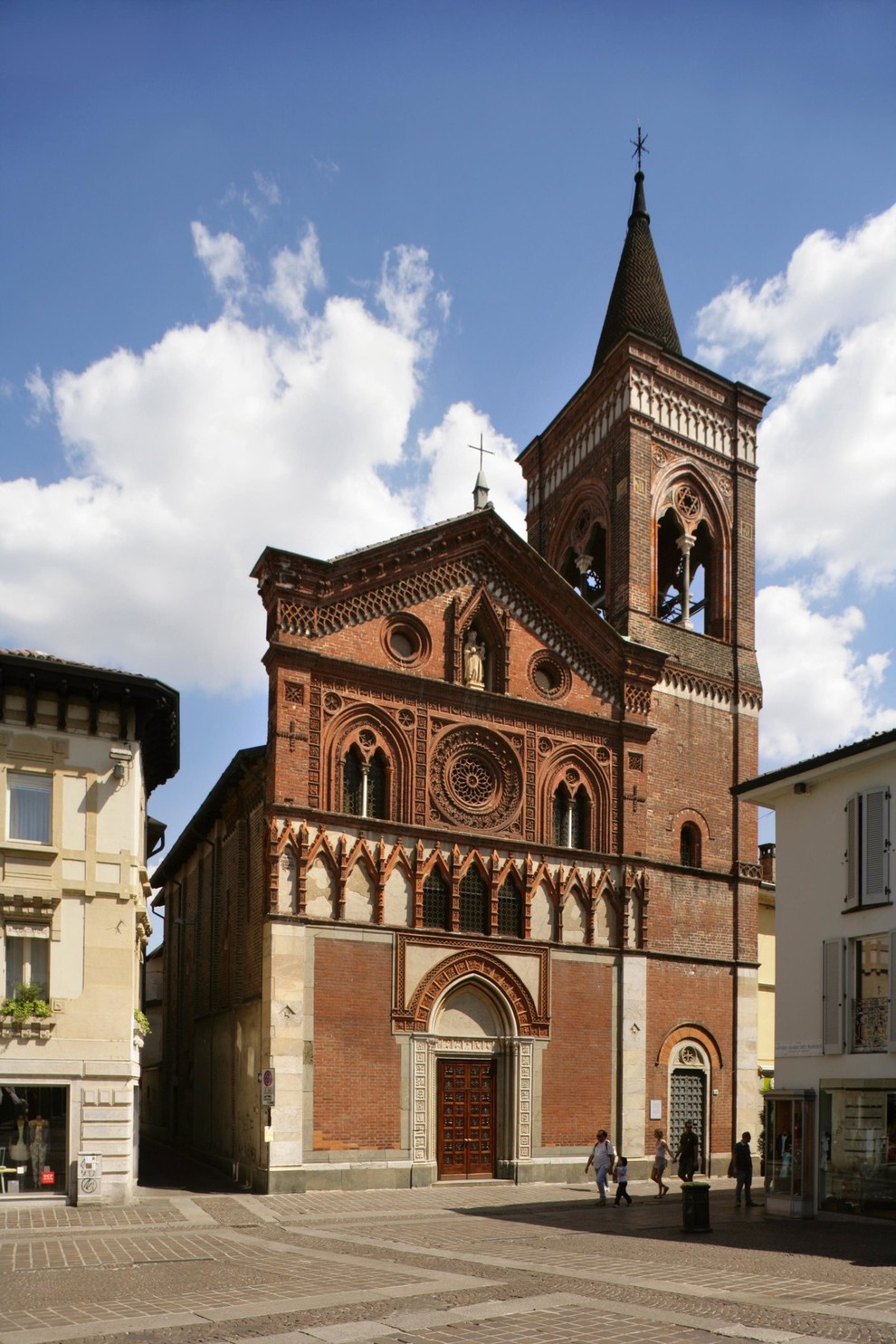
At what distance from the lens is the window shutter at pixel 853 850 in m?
23.4

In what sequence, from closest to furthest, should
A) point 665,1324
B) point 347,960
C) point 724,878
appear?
point 665,1324 < point 347,960 < point 724,878

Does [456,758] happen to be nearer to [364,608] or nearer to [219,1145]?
[364,608]

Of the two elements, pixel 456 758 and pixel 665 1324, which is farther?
pixel 456 758

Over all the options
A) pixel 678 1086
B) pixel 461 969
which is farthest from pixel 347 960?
pixel 678 1086

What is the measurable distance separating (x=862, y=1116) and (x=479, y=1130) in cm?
968

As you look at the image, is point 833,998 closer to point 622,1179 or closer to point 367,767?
point 622,1179

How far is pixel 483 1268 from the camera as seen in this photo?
15766 millimetres

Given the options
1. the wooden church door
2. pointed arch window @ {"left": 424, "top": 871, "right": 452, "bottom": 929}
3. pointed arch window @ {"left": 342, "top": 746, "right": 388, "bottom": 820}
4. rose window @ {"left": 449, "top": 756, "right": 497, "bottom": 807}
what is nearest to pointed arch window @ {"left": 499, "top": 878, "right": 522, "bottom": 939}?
pointed arch window @ {"left": 424, "top": 871, "right": 452, "bottom": 929}

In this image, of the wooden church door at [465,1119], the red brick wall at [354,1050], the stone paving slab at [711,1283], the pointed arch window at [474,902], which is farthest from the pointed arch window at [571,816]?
the stone paving slab at [711,1283]

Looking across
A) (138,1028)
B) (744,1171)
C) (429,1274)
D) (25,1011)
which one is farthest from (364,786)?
(429,1274)

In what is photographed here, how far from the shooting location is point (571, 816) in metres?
31.7

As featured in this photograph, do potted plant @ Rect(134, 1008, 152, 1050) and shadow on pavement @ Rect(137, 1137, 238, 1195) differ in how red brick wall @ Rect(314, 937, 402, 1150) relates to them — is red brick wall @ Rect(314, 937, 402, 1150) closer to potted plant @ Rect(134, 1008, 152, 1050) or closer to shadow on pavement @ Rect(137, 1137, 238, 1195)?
shadow on pavement @ Rect(137, 1137, 238, 1195)

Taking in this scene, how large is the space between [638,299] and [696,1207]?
2842 cm

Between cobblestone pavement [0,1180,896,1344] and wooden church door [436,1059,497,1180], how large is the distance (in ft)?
12.1
